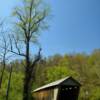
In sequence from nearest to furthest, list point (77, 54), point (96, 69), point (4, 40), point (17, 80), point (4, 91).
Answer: point (4, 40) → point (4, 91) → point (17, 80) → point (96, 69) → point (77, 54)

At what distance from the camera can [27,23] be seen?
1214 inches

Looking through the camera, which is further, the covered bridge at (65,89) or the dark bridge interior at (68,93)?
the dark bridge interior at (68,93)

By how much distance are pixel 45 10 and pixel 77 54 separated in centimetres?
5333

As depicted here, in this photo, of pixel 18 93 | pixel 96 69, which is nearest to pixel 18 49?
pixel 18 93

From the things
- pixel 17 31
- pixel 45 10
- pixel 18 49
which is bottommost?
pixel 18 49

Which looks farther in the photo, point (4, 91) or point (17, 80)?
point (17, 80)

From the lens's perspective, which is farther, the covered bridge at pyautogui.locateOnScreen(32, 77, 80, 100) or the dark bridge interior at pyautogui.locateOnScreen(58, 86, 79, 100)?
the dark bridge interior at pyautogui.locateOnScreen(58, 86, 79, 100)

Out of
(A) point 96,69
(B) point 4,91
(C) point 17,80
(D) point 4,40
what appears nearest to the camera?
(D) point 4,40

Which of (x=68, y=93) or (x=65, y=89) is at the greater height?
(x=65, y=89)

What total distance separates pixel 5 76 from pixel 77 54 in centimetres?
3800

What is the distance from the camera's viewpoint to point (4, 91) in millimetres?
43750

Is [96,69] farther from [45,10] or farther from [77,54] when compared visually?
[45,10]

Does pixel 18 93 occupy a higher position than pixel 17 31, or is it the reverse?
pixel 17 31

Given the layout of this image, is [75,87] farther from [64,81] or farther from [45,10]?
[45,10]
